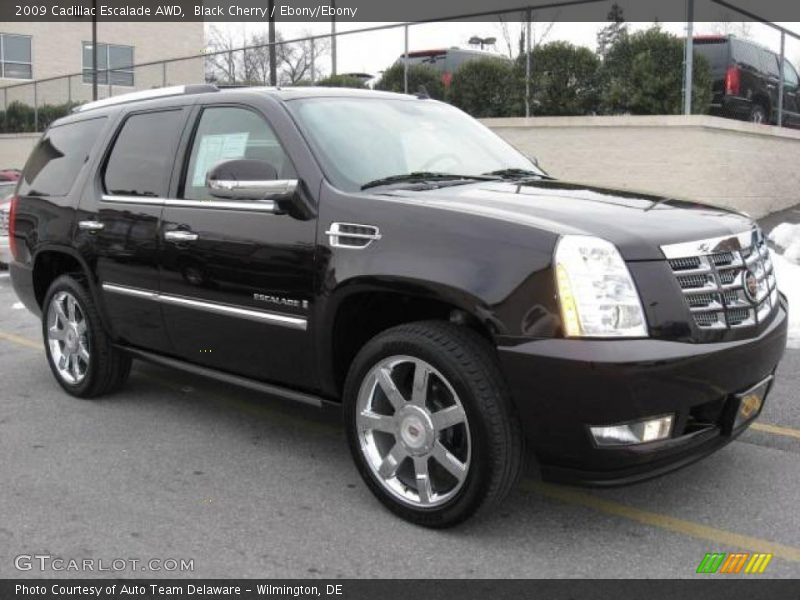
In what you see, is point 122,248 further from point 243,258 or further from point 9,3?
point 9,3

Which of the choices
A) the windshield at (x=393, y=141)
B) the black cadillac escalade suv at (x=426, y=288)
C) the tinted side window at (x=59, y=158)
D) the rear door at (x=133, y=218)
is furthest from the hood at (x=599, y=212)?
the tinted side window at (x=59, y=158)

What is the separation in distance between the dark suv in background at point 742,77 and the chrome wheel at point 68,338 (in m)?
9.63

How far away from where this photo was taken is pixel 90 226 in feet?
16.4

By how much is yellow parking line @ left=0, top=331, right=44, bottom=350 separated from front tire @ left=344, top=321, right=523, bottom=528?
4.58 metres

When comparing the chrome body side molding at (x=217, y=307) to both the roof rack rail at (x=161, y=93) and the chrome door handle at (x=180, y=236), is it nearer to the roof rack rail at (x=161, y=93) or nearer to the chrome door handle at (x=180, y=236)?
the chrome door handle at (x=180, y=236)

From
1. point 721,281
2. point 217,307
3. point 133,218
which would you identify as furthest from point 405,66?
point 721,281

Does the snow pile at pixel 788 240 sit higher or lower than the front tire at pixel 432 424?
higher

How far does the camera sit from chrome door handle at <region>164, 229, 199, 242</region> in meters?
4.26

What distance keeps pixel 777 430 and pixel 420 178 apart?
8.01 feet

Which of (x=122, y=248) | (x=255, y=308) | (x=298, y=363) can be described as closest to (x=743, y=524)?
(x=298, y=363)

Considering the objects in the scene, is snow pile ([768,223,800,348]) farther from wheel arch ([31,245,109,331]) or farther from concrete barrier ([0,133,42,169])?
concrete barrier ([0,133,42,169])

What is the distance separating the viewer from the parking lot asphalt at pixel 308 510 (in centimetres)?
318

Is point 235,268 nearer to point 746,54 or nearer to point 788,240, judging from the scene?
point 788,240

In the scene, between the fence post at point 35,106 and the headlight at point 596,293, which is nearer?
the headlight at point 596,293
